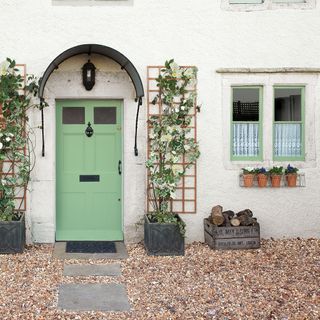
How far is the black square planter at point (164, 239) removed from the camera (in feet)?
25.9

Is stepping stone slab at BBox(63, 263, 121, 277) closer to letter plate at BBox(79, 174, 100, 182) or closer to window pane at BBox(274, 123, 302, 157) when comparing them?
letter plate at BBox(79, 174, 100, 182)

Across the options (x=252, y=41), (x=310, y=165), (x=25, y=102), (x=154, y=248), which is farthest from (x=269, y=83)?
A: (x=25, y=102)

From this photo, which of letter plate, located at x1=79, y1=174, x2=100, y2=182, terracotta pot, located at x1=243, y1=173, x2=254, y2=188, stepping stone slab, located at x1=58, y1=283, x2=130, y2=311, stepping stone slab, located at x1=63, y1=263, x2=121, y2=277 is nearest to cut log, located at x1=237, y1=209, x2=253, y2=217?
terracotta pot, located at x1=243, y1=173, x2=254, y2=188

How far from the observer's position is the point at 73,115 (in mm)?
8750

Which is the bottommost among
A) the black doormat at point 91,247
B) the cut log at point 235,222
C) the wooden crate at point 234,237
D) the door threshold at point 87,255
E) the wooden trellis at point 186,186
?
the door threshold at point 87,255

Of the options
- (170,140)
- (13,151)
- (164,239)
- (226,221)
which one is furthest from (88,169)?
(226,221)

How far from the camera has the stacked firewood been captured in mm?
8211

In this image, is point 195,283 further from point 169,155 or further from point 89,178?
point 89,178

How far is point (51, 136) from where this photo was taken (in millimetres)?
8484

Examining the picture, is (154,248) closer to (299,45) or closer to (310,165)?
(310,165)

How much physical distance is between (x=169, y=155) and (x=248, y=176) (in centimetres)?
132

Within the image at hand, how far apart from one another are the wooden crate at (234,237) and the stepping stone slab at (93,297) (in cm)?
215

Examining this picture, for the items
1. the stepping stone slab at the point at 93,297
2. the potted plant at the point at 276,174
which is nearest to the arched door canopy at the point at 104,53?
the potted plant at the point at 276,174

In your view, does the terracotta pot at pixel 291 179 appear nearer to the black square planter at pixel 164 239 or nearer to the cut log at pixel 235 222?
the cut log at pixel 235 222
